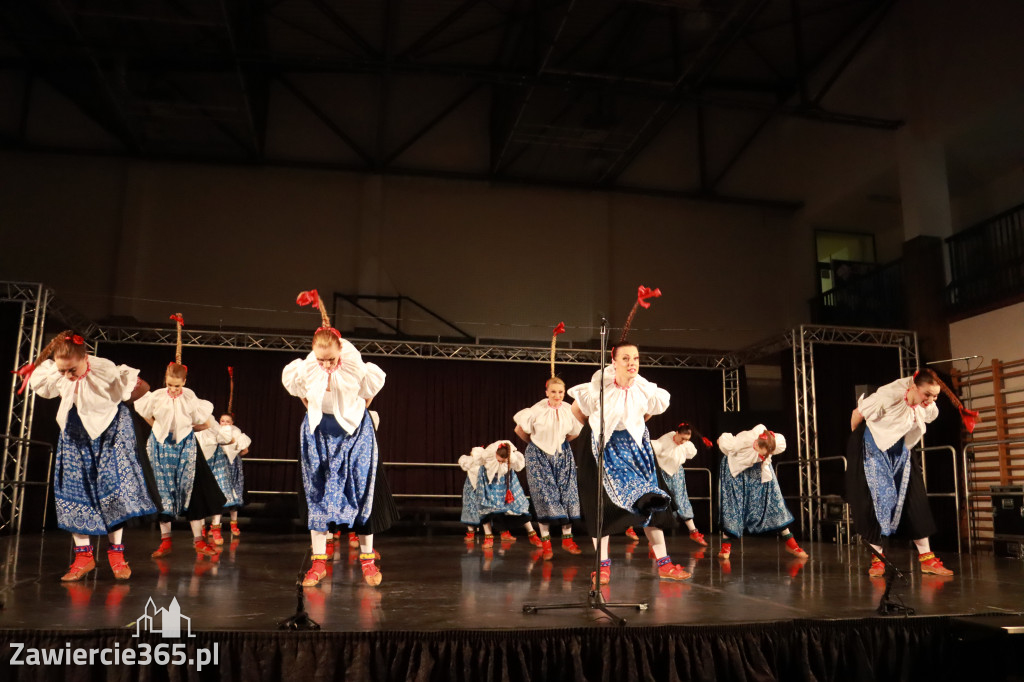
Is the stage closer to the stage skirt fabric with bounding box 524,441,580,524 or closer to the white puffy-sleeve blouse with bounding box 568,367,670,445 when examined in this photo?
the white puffy-sleeve blouse with bounding box 568,367,670,445

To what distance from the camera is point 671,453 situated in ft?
25.6

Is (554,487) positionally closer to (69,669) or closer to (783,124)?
(69,669)

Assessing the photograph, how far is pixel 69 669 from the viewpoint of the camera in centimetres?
287

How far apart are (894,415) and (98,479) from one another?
16.3 feet

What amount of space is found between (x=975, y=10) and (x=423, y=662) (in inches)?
443

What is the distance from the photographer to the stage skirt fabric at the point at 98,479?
4309 mm

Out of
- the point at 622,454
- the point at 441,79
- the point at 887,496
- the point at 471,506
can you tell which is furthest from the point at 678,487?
the point at 441,79

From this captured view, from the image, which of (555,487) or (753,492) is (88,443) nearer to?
(555,487)

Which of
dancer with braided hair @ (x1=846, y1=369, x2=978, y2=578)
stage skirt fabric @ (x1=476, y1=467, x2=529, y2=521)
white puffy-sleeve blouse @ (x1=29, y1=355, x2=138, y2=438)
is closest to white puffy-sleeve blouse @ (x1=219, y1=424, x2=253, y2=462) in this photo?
stage skirt fabric @ (x1=476, y1=467, x2=529, y2=521)

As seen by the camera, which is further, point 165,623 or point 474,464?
point 474,464

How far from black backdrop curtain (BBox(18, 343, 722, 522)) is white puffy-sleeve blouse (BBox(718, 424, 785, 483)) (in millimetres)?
4793

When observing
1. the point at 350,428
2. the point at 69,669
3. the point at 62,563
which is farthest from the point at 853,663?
the point at 62,563

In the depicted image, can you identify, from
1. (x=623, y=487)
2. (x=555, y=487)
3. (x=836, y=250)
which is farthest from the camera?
(x=836, y=250)

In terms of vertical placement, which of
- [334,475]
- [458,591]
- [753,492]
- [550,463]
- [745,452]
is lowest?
[458,591]
